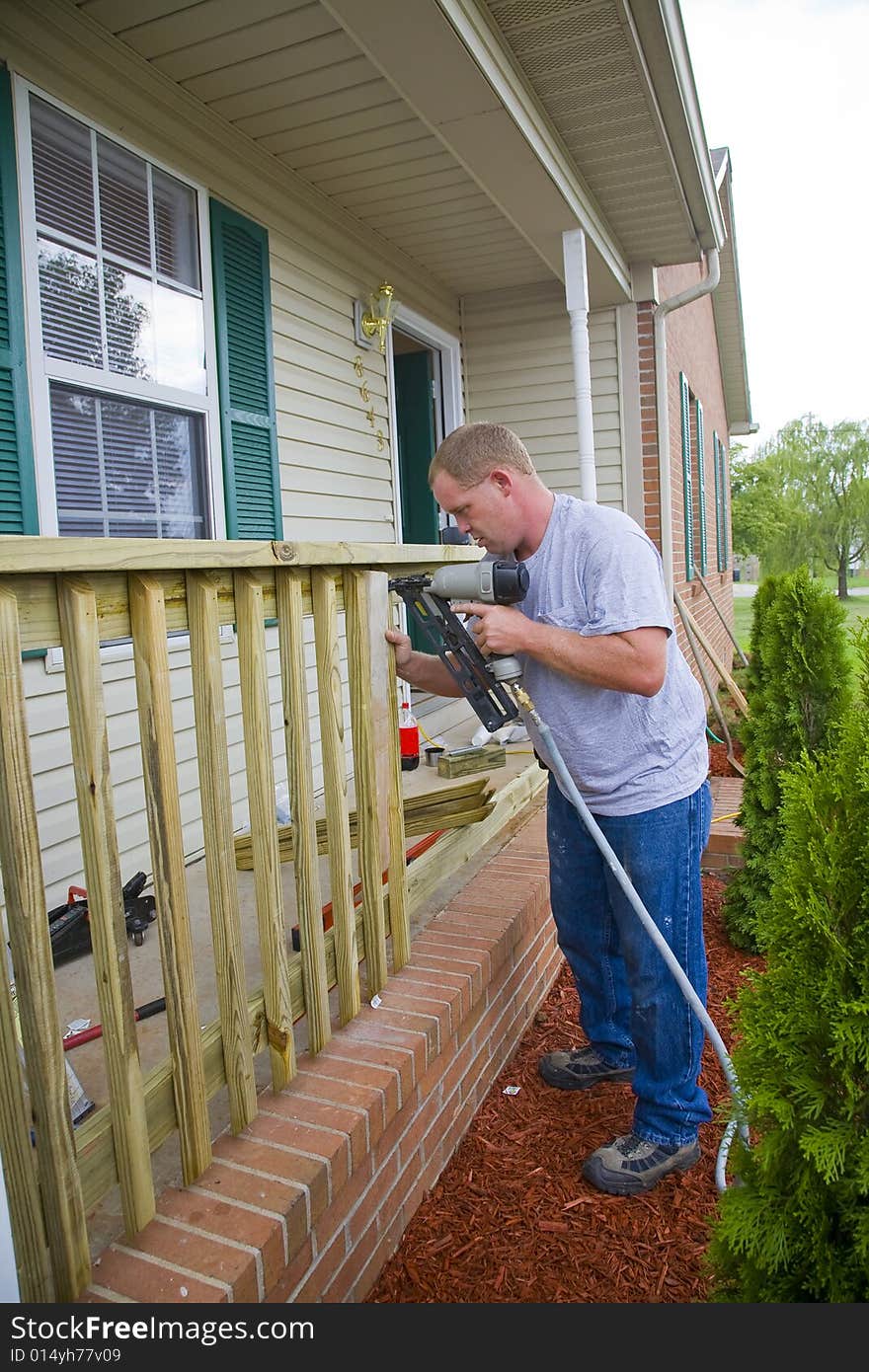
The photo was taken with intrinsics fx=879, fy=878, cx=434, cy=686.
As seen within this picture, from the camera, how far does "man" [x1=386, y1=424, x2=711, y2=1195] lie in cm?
214

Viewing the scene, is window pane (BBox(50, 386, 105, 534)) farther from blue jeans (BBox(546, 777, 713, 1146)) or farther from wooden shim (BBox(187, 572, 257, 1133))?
blue jeans (BBox(546, 777, 713, 1146))

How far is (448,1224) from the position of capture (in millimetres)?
2121

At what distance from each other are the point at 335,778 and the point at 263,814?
30cm

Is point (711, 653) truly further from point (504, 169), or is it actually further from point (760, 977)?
point (760, 977)

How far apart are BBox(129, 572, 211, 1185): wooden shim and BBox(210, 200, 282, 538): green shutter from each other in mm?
2560

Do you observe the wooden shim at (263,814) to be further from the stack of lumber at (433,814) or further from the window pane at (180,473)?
the window pane at (180,473)

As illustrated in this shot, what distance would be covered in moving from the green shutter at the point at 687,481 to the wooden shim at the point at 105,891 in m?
8.58

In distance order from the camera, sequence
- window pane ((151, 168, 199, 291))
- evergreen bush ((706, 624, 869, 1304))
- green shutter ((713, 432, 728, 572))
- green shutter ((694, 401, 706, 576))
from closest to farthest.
→ evergreen bush ((706, 624, 869, 1304))
window pane ((151, 168, 199, 291))
green shutter ((694, 401, 706, 576))
green shutter ((713, 432, 728, 572))

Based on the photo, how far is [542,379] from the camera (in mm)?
6992

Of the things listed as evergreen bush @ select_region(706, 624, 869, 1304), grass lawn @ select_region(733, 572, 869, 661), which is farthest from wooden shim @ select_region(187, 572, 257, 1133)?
grass lawn @ select_region(733, 572, 869, 661)

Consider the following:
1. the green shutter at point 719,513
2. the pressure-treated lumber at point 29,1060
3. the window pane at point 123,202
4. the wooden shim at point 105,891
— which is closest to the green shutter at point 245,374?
the window pane at point 123,202

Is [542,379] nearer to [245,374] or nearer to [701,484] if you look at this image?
[245,374]

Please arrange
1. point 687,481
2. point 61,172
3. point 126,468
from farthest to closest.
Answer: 1. point 687,481
2. point 126,468
3. point 61,172

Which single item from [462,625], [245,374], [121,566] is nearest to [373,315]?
[245,374]
